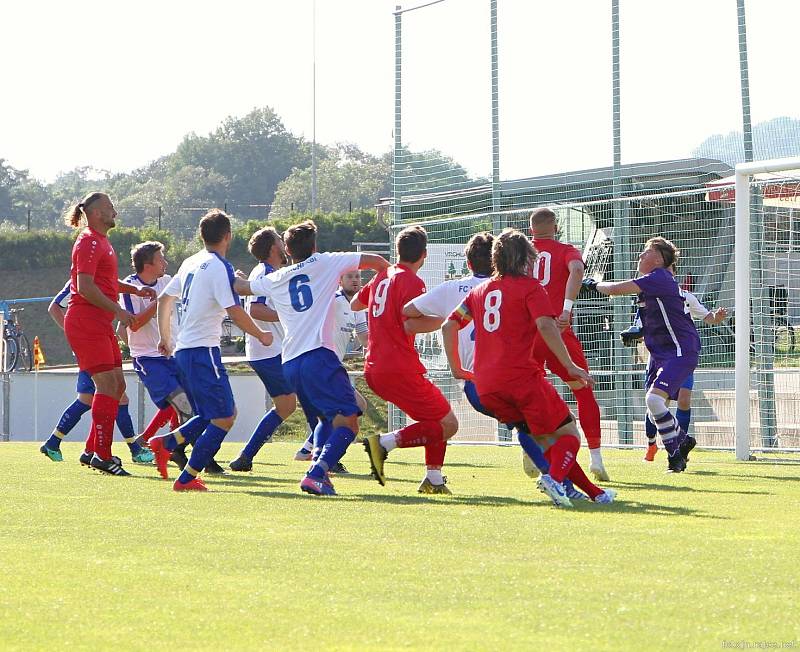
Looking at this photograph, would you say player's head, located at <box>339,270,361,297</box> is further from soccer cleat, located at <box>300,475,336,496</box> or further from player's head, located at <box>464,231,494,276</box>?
soccer cleat, located at <box>300,475,336,496</box>

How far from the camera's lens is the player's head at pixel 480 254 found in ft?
28.8

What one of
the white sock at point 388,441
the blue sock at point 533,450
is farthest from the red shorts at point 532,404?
the white sock at point 388,441

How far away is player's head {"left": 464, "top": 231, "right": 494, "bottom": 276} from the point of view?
28.8 feet

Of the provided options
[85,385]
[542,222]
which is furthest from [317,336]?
[85,385]

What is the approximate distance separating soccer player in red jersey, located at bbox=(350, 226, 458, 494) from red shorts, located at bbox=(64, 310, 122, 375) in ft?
8.92

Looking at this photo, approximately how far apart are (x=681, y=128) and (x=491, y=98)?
8.11ft

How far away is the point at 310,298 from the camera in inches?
334

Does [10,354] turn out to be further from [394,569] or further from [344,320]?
[394,569]

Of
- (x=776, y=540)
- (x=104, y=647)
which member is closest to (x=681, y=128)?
(x=776, y=540)

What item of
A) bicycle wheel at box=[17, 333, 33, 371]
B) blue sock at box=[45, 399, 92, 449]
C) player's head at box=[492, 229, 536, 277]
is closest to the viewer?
player's head at box=[492, 229, 536, 277]

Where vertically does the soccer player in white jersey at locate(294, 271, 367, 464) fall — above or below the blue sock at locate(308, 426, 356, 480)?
above

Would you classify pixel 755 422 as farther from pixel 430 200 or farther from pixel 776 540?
pixel 776 540

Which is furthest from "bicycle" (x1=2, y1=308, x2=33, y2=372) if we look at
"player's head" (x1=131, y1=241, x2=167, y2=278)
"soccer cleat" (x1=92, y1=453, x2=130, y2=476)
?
"soccer cleat" (x1=92, y1=453, x2=130, y2=476)

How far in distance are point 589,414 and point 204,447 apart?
2868mm
